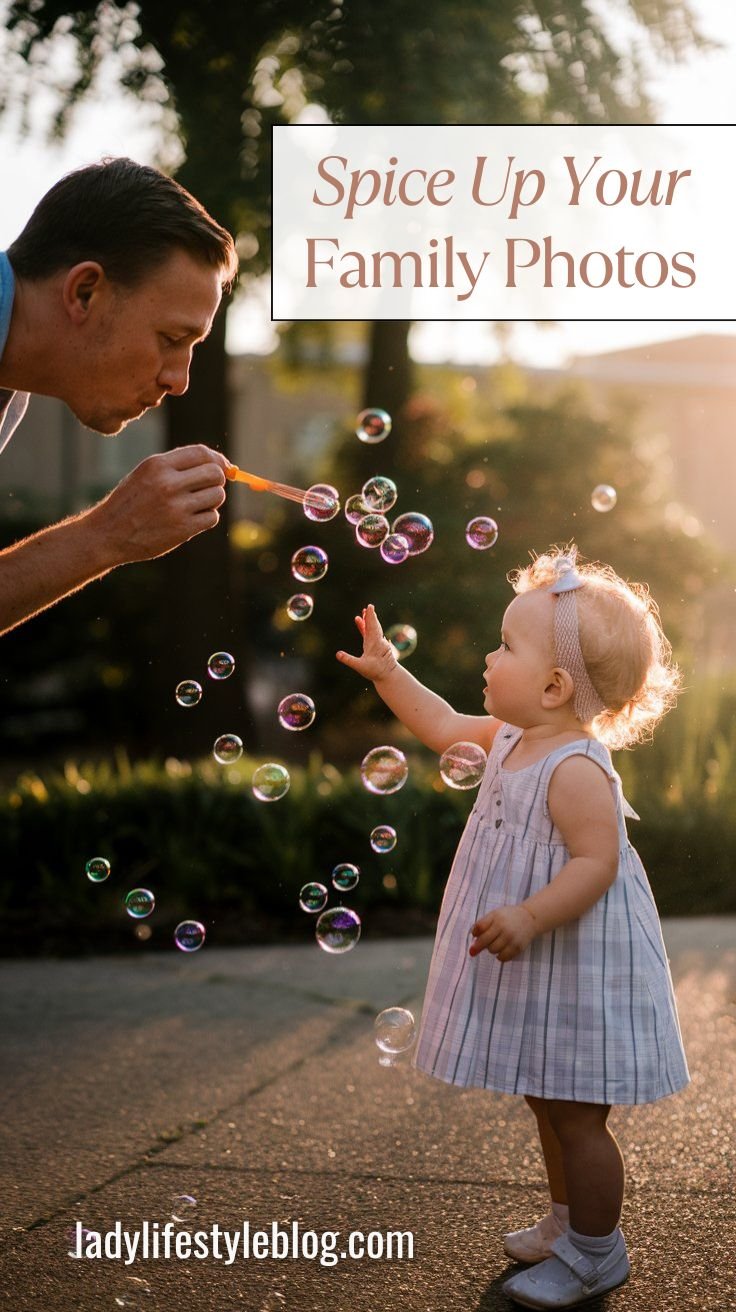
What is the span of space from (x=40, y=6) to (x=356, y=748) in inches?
195

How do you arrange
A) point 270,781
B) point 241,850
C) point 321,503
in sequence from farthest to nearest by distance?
point 241,850 < point 270,781 < point 321,503

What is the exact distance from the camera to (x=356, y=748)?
31.6ft

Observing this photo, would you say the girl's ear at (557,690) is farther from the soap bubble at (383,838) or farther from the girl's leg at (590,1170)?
the soap bubble at (383,838)

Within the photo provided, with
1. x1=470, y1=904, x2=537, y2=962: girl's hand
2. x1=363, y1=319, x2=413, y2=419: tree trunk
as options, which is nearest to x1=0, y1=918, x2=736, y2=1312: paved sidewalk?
x1=470, y1=904, x2=537, y2=962: girl's hand

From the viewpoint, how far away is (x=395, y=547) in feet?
11.1

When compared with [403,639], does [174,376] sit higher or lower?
higher

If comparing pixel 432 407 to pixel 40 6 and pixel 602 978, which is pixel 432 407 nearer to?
pixel 40 6

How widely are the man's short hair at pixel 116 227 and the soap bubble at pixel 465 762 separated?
987mm

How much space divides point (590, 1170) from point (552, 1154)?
0.51 ft

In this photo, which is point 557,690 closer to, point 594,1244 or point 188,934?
point 594,1244

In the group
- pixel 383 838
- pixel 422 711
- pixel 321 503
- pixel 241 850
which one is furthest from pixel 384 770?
pixel 241 850

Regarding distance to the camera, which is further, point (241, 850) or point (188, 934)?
point (241, 850)

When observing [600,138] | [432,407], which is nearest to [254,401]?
[432,407]

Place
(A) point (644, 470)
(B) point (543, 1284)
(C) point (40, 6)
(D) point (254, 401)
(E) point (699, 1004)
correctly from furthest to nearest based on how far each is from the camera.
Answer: (D) point (254, 401)
(A) point (644, 470)
(C) point (40, 6)
(E) point (699, 1004)
(B) point (543, 1284)
